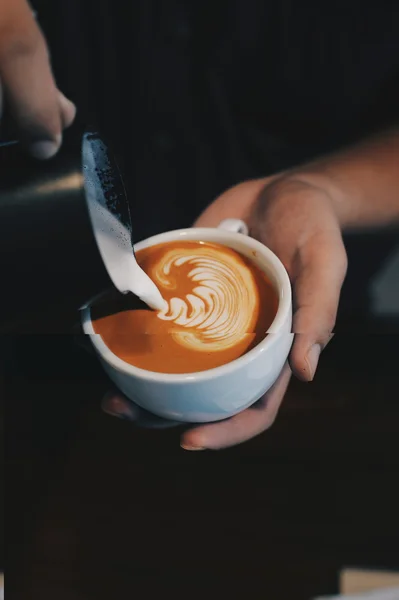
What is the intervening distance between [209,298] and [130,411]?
4.3 inches

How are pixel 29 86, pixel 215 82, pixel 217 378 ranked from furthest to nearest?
pixel 215 82 → pixel 29 86 → pixel 217 378

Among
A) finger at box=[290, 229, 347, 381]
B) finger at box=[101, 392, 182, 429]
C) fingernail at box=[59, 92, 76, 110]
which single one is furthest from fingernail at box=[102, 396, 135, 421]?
fingernail at box=[59, 92, 76, 110]

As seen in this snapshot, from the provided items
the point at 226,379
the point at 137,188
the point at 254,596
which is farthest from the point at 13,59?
the point at 254,596

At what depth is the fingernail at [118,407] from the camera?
486mm

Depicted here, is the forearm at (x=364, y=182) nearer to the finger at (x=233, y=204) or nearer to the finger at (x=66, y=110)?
the finger at (x=233, y=204)

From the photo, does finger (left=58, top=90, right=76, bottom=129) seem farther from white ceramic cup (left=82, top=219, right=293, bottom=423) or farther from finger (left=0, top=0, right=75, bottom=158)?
white ceramic cup (left=82, top=219, right=293, bottom=423)

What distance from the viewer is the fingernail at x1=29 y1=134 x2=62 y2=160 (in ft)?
1.57

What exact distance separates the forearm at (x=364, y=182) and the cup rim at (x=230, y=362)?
0.75 ft

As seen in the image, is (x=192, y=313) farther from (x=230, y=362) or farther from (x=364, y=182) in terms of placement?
(x=364, y=182)

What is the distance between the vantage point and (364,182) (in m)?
0.71

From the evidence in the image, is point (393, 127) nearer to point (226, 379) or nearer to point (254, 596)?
point (226, 379)

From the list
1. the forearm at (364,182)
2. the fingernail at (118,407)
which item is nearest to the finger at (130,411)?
the fingernail at (118,407)

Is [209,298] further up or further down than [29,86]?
further down

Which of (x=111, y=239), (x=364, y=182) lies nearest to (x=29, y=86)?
(x=111, y=239)
